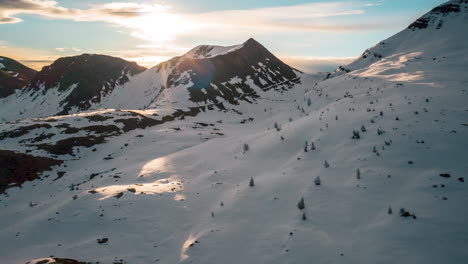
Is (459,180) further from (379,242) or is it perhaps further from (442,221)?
(379,242)

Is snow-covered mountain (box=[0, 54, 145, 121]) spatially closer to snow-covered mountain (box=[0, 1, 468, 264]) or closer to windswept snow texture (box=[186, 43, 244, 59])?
windswept snow texture (box=[186, 43, 244, 59])

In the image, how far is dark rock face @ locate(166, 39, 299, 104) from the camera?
7162 centimetres

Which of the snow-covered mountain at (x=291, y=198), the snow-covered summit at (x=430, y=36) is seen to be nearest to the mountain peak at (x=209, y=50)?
the snow-covered summit at (x=430, y=36)

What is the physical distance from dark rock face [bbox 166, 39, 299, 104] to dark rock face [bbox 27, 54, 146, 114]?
2753cm

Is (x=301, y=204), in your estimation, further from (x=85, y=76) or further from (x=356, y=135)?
(x=85, y=76)

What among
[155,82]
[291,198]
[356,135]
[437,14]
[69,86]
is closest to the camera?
[291,198]

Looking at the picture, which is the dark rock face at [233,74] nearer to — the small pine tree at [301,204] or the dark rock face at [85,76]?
the dark rock face at [85,76]

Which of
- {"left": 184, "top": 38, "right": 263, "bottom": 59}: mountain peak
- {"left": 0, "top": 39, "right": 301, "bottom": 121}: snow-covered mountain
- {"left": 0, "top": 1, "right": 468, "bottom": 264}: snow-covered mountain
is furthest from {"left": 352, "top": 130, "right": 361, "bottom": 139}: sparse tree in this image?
{"left": 184, "top": 38, "right": 263, "bottom": 59}: mountain peak

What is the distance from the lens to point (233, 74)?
85750mm

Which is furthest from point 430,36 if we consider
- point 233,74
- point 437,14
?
point 233,74

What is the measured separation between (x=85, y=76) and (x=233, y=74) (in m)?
69.2

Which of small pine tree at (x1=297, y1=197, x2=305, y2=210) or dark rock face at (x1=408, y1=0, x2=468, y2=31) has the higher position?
dark rock face at (x1=408, y1=0, x2=468, y2=31)

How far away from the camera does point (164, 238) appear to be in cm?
1140

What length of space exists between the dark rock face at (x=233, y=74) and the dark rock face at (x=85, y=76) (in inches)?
1084
